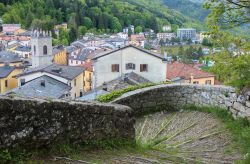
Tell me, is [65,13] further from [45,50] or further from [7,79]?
[7,79]

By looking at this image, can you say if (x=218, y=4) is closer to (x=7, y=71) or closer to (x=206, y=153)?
(x=206, y=153)

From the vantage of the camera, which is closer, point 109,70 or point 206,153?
point 206,153

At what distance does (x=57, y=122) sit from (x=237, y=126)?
5.32 m

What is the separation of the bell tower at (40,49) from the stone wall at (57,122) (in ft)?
215

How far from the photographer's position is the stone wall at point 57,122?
198 inches

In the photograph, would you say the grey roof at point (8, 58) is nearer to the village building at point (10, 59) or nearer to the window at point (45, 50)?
the village building at point (10, 59)

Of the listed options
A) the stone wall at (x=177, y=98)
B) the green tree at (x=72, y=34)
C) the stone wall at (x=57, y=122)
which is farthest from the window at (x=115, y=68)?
the green tree at (x=72, y=34)

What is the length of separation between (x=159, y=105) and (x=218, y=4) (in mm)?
4493

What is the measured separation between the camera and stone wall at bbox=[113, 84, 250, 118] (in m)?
10.8

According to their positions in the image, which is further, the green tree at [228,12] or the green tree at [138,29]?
the green tree at [138,29]

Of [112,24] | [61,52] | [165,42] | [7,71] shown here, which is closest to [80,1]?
[112,24]

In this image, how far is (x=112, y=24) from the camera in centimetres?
15688

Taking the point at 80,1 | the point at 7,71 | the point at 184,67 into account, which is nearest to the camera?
the point at 184,67

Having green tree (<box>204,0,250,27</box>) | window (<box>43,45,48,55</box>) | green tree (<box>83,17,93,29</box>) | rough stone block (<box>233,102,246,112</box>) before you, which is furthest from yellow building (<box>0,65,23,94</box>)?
green tree (<box>83,17,93,29</box>)
